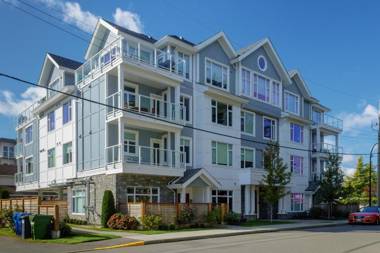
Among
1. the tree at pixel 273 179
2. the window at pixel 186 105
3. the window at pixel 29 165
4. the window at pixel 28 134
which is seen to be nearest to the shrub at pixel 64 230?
the window at pixel 186 105

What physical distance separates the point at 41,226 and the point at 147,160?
1014 centimetres

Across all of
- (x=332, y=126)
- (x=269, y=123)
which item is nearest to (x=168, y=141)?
(x=269, y=123)

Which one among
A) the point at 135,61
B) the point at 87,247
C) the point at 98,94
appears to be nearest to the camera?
the point at 87,247

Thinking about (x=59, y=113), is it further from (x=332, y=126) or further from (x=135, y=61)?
(x=332, y=126)

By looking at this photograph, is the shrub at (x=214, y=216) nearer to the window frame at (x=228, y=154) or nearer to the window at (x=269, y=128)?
the window frame at (x=228, y=154)

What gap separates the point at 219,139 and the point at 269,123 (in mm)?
7729

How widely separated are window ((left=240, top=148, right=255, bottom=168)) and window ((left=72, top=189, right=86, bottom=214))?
1281cm

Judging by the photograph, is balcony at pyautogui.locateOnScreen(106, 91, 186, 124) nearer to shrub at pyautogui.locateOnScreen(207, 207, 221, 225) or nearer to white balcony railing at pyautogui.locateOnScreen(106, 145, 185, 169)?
white balcony railing at pyautogui.locateOnScreen(106, 145, 185, 169)

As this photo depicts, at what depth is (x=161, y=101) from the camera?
29.1 metres

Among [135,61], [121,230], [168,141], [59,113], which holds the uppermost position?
[135,61]

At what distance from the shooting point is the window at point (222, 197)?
33.1 m

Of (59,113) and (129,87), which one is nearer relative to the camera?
(129,87)

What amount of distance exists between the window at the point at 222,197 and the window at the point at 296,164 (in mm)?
9988

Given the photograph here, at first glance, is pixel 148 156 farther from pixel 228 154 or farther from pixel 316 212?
pixel 316 212
